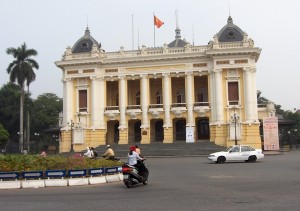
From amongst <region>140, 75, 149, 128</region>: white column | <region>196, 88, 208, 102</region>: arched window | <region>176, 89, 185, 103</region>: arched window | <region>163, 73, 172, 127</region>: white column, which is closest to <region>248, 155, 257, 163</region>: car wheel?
<region>163, 73, 172, 127</region>: white column

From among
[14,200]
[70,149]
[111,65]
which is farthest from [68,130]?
[14,200]

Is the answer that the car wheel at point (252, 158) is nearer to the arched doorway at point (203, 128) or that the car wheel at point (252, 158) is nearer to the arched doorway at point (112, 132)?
the arched doorway at point (203, 128)

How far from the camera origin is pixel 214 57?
50.1 meters

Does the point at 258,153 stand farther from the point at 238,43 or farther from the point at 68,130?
the point at 68,130

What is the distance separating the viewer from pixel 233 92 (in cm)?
5053

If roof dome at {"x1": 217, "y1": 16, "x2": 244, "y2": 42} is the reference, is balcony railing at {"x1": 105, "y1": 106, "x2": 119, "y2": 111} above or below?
below

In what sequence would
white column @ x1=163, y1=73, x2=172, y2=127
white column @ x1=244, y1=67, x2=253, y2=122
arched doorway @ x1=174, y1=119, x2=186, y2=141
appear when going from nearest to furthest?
white column @ x1=244, y1=67, x2=253, y2=122 < white column @ x1=163, y1=73, x2=172, y2=127 < arched doorway @ x1=174, y1=119, x2=186, y2=141

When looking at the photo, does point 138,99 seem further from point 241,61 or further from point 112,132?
point 241,61

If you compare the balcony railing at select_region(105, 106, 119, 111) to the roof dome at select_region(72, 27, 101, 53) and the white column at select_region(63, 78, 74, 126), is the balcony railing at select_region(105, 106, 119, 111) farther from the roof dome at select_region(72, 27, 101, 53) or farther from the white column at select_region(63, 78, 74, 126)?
the roof dome at select_region(72, 27, 101, 53)

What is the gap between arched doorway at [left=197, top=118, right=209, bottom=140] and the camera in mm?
54844

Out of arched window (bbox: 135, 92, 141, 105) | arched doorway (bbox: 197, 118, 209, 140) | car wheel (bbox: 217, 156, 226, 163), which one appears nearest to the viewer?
car wheel (bbox: 217, 156, 226, 163)

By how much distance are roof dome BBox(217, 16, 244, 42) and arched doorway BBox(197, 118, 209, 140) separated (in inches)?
439

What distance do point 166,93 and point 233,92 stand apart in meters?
8.62

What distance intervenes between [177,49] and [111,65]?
9.15m
